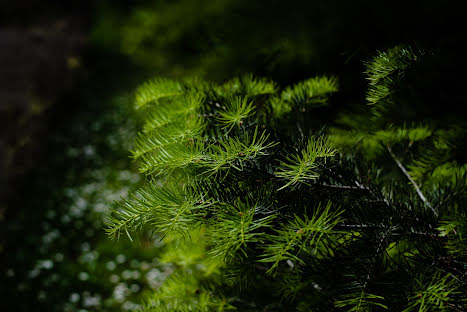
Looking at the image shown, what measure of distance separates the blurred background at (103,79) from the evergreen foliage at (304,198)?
13 cm

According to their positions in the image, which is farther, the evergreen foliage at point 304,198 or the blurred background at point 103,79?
the blurred background at point 103,79

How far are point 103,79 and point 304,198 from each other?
22.1 ft

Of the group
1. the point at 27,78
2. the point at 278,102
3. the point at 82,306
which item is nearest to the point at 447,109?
the point at 278,102

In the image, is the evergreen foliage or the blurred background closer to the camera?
the evergreen foliage

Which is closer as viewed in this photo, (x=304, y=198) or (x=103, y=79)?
(x=304, y=198)

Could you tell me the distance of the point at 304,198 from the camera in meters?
0.76

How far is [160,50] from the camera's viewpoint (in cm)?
320

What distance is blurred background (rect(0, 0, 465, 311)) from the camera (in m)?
1.22

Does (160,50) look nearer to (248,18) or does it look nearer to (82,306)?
(248,18)

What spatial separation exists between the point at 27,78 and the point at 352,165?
5.07 meters

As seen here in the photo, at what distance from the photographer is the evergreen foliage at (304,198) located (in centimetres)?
67

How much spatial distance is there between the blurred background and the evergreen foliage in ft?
0.44

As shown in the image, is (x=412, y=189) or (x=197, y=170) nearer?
(x=197, y=170)

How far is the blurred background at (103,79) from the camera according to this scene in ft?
3.99
